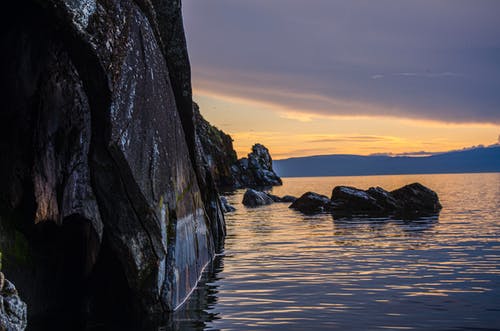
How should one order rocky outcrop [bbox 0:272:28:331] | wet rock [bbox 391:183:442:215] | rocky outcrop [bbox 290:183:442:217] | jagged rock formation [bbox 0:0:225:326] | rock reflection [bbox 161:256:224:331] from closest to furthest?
1. rocky outcrop [bbox 0:272:28:331]
2. jagged rock formation [bbox 0:0:225:326]
3. rock reflection [bbox 161:256:224:331]
4. rocky outcrop [bbox 290:183:442:217]
5. wet rock [bbox 391:183:442:215]

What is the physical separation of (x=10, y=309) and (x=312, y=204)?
A: 45319mm

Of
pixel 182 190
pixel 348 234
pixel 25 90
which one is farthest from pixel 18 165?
pixel 348 234

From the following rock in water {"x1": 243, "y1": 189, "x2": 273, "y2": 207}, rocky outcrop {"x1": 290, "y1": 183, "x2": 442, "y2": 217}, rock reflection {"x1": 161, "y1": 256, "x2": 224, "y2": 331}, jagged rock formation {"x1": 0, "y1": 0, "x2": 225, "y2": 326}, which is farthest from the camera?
rock in water {"x1": 243, "y1": 189, "x2": 273, "y2": 207}

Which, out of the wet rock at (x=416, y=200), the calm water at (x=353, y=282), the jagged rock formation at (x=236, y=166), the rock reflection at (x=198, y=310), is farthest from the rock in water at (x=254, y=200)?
the jagged rock formation at (x=236, y=166)

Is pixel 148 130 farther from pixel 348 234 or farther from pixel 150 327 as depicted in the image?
pixel 348 234

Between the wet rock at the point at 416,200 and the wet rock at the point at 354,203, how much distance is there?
2.38 meters

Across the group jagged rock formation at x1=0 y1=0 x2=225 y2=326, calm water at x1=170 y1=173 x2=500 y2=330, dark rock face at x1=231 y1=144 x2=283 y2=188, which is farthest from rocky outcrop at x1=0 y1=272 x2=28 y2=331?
dark rock face at x1=231 y1=144 x2=283 y2=188

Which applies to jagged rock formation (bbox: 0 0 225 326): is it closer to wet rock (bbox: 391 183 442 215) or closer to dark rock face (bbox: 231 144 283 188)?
wet rock (bbox: 391 183 442 215)

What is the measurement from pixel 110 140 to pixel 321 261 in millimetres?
12529

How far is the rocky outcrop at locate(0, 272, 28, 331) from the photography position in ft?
22.9

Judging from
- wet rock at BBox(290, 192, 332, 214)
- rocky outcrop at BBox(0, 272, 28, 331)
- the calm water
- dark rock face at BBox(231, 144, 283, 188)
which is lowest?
the calm water

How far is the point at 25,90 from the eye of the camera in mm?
11289

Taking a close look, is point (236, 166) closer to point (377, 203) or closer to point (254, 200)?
point (254, 200)

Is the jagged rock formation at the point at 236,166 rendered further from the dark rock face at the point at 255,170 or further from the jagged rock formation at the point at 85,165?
the jagged rock formation at the point at 85,165
